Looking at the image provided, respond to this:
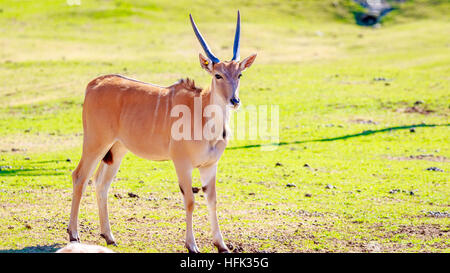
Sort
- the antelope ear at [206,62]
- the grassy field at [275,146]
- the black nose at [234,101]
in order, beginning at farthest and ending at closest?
the grassy field at [275,146], the antelope ear at [206,62], the black nose at [234,101]

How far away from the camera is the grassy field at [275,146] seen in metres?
9.72

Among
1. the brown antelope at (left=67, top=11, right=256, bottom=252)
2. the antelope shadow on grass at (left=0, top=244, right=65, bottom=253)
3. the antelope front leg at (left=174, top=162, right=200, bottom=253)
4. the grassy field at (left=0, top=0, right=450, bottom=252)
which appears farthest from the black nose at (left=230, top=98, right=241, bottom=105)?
the antelope shadow on grass at (left=0, top=244, right=65, bottom=253)

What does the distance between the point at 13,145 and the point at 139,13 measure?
35.9m

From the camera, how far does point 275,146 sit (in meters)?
17.3

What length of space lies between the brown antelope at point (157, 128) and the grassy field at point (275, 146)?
2.55ft

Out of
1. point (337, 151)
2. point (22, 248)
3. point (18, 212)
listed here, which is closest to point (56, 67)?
point (337, 151)

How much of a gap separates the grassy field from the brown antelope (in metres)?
0.78

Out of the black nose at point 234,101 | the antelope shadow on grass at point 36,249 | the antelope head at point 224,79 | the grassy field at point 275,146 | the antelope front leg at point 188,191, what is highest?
the antelope head at point 224,79

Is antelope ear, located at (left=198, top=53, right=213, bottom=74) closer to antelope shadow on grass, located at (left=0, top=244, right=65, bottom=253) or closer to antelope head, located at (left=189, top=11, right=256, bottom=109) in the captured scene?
antelope head, located at (left=189, top=11, right=256, bottom=109)

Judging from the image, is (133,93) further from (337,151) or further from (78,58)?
(78,58)

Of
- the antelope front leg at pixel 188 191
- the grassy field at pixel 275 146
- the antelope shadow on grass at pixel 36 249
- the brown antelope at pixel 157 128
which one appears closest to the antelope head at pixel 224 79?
the brown antelope at pixel 157 128

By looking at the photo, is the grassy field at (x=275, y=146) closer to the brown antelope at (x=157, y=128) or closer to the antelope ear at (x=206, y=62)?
the brown antelope at (x=157, y=128)

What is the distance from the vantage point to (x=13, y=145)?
55.9ft

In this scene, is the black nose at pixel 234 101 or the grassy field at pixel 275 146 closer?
the black nose at pixel 234 101
